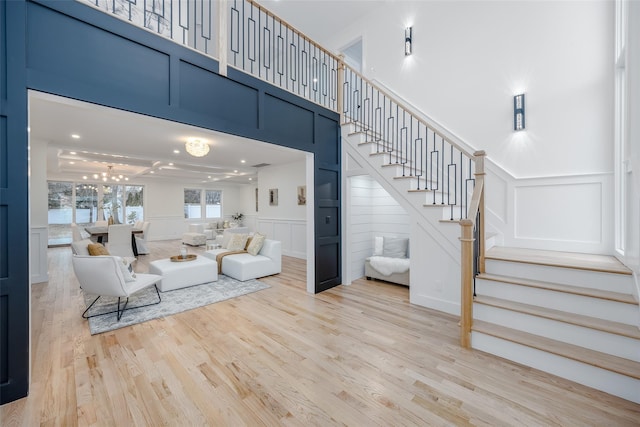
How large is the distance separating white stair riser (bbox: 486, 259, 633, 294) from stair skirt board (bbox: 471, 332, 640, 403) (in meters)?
0.80

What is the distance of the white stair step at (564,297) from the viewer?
6.97 feet

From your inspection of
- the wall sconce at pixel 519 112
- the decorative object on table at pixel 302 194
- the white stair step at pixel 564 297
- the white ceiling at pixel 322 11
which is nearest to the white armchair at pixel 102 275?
the white stair step at pixel 564 297

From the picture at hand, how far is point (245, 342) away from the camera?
2652 mm

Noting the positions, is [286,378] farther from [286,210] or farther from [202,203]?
[202,203]

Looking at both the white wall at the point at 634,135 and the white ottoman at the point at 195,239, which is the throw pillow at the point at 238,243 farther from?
the white wall at the point at 634,135

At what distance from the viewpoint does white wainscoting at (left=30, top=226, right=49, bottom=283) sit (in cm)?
472

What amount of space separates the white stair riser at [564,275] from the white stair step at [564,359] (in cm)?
64

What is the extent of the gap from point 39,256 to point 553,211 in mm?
8426

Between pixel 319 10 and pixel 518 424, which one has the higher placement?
pixel 319 10

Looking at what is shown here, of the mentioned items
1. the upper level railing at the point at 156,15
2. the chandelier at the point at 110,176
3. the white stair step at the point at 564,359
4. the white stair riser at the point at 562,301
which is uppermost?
the upper level railing at the point at 156,15

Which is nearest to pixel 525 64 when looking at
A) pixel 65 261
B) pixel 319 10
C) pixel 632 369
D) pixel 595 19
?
pixel 595 19

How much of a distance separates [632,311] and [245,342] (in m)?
3.37

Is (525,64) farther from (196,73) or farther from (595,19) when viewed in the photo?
(196,73)

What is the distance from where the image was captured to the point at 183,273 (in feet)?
14.1
